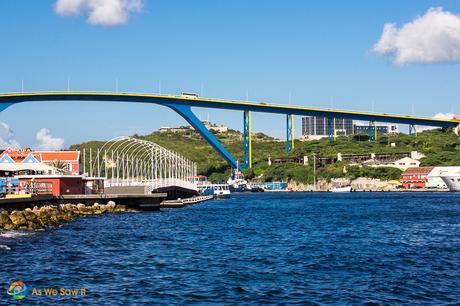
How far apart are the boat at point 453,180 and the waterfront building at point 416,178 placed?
1455 centimetres

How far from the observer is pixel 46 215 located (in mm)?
42531

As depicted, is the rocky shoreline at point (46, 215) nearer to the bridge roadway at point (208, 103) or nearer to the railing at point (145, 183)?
the railing at point (145, 183)

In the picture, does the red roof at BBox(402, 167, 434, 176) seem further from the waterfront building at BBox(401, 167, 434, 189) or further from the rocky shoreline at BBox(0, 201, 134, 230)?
the rocky shoreline at BBox(0, 201, 134, 230)

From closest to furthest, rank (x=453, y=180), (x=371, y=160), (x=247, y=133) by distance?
(x=453, y=180), (x=247, y=133), (x=371, y=160)

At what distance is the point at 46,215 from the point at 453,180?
9646 cm

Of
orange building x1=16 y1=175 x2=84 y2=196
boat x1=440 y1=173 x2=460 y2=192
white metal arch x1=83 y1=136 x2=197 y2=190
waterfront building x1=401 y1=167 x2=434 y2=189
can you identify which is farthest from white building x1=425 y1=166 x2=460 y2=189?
orange building x1=16 y1=175 x2=84 y2=196

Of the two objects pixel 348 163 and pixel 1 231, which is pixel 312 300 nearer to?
pixel 1 231

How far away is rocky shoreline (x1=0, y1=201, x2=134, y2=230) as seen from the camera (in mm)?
37344

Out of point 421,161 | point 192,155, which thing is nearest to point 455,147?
point 421,161

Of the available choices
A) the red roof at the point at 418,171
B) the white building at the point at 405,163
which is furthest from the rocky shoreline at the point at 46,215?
the white building at the point at 405,163

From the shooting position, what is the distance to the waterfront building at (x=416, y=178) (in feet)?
470

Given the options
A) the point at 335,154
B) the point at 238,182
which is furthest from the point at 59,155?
the point at 335,154

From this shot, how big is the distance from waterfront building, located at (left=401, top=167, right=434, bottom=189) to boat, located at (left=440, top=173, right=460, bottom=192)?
14.5 metres

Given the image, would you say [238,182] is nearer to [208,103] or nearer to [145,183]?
[208,103]
